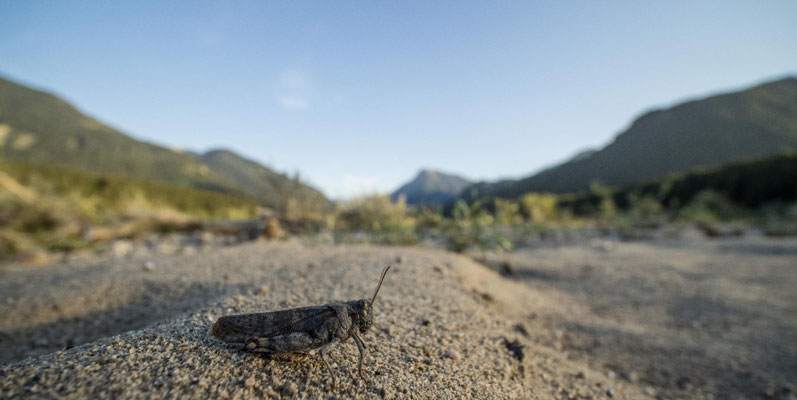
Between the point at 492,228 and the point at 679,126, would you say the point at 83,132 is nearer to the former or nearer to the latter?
the point at 492,228

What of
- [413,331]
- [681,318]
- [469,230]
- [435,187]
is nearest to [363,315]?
[413,331]

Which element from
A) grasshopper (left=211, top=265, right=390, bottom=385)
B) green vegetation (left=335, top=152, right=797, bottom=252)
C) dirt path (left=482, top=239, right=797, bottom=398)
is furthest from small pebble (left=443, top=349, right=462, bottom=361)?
green vegetation (left=335, top=152, right=797, bottom=252)

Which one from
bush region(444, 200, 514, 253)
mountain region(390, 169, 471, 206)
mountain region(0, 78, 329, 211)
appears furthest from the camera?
mountain region(0, 78, 329, 211)

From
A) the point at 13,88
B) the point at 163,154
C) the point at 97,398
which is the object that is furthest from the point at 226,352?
the point at 13,88

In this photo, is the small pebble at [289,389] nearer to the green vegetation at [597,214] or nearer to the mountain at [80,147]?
the green vegetation at [597,214]

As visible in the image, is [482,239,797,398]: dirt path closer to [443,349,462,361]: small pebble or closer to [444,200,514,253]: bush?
[444,200,514,253]: bush
